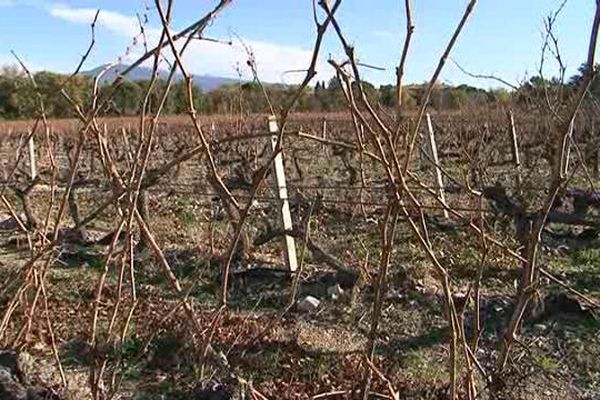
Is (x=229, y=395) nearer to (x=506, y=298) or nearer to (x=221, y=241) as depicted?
(x=506, y=298)

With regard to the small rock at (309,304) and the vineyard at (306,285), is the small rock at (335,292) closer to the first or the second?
the vineyard at (306,285)

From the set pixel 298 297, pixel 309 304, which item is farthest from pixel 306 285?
pixel 309 304

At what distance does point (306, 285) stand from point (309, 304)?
0.40 metres

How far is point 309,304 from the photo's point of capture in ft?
13.6

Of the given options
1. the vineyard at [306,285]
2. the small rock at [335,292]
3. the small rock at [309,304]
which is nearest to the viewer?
the vineyard at [306,285]

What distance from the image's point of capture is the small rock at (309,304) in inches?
163

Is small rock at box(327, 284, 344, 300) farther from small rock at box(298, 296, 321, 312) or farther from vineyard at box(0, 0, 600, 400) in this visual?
small rock at box(298, 296, 321, 312)

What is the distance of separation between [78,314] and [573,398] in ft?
8.91

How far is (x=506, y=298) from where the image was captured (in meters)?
4.32

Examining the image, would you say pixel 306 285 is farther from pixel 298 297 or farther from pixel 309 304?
pixel 309 304

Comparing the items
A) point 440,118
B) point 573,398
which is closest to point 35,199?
point 573,398

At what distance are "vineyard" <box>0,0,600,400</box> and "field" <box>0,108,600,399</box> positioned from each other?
0.01 m

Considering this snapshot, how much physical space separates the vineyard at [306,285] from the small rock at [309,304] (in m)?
0.01

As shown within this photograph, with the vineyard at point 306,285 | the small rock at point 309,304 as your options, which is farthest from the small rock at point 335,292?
the small rock at point 309,304
